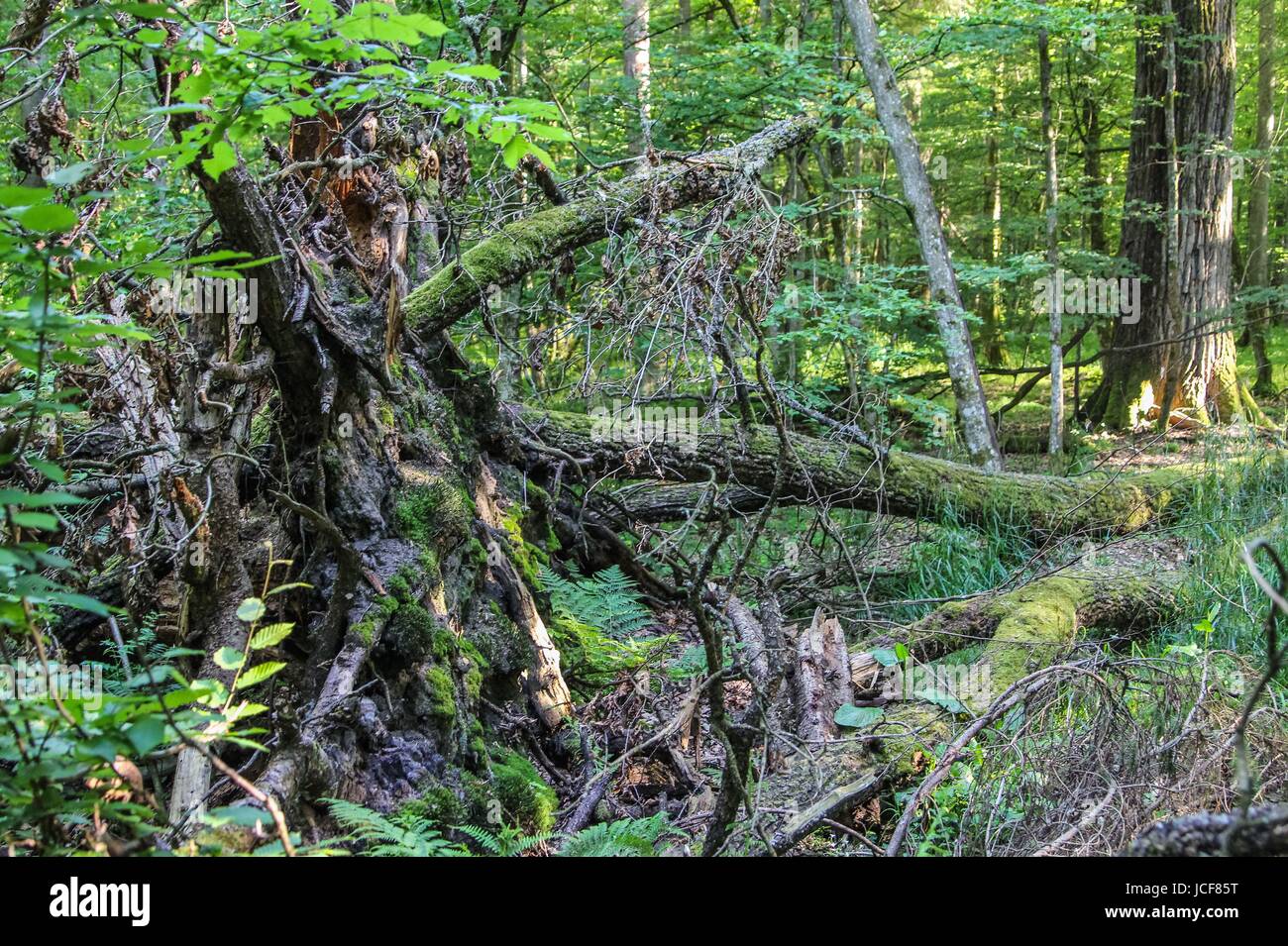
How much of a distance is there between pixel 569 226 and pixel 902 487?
126 inches

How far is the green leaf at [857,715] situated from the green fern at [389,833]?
1.71m

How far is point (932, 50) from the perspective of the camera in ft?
26.9

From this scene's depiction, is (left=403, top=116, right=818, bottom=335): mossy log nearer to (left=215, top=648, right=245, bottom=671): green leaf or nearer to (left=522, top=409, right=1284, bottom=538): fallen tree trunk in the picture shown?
(left=522, top=409, right=1284, bottom=538): fallen tree trunk

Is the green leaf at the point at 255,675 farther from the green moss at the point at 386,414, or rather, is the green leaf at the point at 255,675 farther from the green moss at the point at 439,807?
the green moss at the point at 386,414

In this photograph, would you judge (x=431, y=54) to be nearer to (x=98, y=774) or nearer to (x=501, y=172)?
(x=501, y=172)

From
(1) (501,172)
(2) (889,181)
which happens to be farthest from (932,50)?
(2) (889,181)

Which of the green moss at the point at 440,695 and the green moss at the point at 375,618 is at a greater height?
the green moss at the point at 375,618

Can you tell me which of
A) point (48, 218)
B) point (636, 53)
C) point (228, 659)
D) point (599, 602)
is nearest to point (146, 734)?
point (228, 659)

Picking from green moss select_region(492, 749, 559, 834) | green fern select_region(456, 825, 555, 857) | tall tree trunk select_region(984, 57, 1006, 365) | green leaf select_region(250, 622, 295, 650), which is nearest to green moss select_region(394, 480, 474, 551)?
green moss select_region(492, 749, 559, 834)

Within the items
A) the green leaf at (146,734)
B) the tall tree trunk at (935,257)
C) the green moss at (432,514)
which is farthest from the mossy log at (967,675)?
the tall tree trunk at (935,257)

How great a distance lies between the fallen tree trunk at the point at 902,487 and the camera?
626 cm

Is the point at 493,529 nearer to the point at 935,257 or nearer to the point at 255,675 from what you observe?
the point at 255,675

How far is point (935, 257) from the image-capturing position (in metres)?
8.21
